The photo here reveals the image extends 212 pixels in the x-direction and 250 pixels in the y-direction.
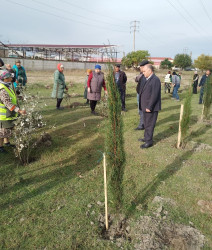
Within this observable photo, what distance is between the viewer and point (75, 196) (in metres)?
3.36

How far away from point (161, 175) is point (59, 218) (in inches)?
86.1

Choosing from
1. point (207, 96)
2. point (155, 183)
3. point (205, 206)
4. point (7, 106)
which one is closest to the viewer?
point (205, 206)

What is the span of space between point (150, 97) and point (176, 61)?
234ft

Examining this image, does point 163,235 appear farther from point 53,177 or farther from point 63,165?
point 63,165

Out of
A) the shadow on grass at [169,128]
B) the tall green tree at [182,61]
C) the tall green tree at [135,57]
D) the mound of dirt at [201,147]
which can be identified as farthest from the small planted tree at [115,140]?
the tall green tree at [182,61]

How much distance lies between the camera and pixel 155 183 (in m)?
3.78

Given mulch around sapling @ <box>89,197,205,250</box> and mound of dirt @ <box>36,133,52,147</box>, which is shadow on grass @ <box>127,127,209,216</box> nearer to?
mulch around sapling @ <box>89,197,205,250</box>

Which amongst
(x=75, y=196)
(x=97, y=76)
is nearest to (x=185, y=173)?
(x=75, y=196)

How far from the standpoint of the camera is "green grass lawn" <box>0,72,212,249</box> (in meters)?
2.61

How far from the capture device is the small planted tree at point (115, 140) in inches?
94.5

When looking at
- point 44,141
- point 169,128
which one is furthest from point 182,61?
point 44,141

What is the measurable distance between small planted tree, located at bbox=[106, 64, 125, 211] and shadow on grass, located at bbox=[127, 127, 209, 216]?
505 mm

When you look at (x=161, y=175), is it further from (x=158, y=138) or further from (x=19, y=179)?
(x=19, y=179)

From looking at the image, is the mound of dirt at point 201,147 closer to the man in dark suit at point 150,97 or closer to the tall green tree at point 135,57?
the man in dark suit at point 150,97
